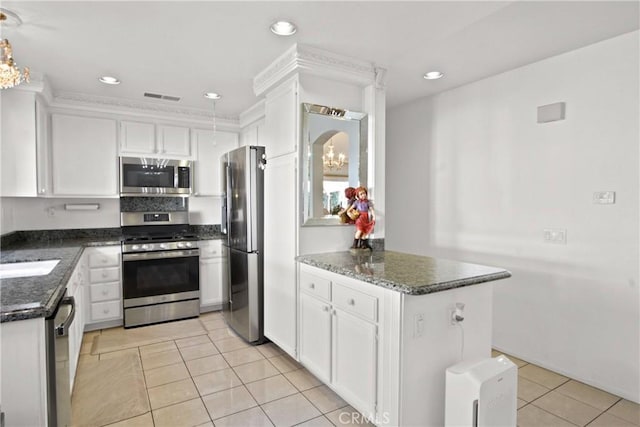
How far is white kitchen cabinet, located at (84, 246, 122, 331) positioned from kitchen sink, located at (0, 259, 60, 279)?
1126 millimetres

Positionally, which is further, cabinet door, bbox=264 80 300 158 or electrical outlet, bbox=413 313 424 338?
cabinet door, bbox=264 80 300 158

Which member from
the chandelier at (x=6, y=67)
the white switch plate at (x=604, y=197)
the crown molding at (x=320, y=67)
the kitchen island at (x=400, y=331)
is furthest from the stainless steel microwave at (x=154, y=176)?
the white switch plate at (x=604, y=197)

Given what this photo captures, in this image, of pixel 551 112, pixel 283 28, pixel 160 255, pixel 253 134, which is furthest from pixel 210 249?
pixel 551 112

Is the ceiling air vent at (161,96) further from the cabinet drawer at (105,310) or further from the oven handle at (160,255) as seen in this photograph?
the cabinet drawer at (105,310)

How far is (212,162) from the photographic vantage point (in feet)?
14.7

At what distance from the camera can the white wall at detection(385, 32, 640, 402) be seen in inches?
95.7

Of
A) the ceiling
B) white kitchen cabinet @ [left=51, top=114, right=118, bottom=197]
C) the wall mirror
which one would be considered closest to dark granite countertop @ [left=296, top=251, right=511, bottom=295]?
the wall mirror

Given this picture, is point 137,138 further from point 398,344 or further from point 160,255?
point 398,344

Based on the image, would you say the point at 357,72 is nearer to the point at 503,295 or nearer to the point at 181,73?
the point at 181,73

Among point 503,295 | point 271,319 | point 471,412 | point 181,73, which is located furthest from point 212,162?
point 471,412

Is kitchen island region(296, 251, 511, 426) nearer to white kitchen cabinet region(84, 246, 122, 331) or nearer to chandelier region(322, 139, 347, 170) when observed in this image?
chandelier region(322, 139, 347, 170)

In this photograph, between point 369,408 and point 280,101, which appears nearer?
point 369,408

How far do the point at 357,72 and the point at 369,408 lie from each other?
2.29 metres

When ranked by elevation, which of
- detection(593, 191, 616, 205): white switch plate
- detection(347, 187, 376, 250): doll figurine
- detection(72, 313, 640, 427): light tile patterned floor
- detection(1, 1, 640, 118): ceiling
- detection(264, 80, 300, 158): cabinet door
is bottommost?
detection(72, 313, 640, 427): light tile patterned floor
